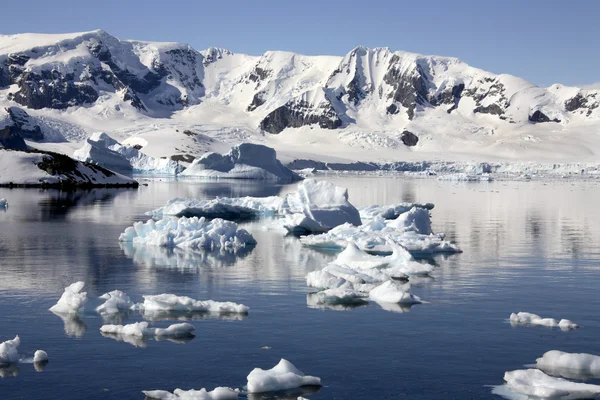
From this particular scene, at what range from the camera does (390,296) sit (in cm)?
1645

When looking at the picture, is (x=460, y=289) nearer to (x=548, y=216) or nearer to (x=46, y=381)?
(x=46, y=381)

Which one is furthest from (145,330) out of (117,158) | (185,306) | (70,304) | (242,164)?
(117,158)

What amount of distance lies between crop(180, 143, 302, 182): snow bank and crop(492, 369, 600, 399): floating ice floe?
96.4 m

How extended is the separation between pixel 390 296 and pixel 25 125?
562 feet

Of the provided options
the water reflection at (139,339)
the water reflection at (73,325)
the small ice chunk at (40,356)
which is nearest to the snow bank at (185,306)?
the water reflection at (73,325)

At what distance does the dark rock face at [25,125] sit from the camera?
6624 inches

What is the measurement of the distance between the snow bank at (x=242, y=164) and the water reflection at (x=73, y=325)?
9189 cm

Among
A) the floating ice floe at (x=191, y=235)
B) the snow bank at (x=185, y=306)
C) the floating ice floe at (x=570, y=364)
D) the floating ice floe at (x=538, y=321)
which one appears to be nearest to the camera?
the floating ice floe at (x=570, y=364)

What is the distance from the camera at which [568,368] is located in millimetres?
11477

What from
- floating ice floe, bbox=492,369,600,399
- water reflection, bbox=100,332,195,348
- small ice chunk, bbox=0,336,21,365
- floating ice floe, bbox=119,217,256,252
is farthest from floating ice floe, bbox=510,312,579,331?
floating ice floe, bbox=119,217,256,252

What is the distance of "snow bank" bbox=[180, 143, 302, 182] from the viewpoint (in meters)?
107

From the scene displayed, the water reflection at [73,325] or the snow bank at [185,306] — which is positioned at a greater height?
the snow bank at [185,306]

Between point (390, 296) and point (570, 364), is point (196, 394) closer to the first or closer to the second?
point (570, 364)

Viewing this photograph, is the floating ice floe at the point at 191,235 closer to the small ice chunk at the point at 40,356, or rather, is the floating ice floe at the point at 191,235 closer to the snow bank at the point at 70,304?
the snow bank at the point at 70,304
